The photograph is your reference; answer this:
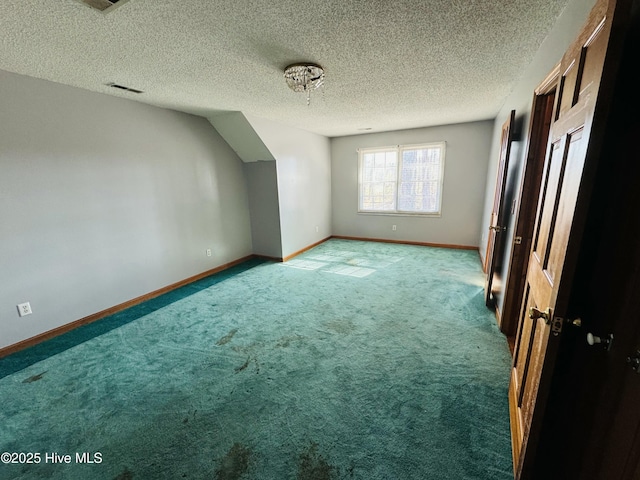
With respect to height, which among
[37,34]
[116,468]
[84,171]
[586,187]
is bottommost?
[116,468]

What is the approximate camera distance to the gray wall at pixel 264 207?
439 centimetres

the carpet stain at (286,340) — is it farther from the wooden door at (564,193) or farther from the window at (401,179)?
the window at (401,179)

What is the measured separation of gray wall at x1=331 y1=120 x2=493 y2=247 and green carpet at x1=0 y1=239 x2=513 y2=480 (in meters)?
2.37

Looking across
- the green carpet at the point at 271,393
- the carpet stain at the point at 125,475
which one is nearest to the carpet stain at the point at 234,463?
the green carpet at the point at 271,393

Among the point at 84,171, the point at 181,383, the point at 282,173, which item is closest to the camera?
the point at 181,383

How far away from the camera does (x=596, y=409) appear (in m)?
0.90

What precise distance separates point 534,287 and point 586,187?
28.8 inches

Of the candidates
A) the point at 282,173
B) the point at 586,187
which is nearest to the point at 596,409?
the point at 586,187

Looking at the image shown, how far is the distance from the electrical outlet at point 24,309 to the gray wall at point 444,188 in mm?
4985

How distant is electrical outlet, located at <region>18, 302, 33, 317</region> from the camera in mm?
2326

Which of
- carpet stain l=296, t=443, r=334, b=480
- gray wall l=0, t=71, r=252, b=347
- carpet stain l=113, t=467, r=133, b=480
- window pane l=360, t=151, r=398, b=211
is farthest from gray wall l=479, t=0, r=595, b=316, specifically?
gray wall l=0, t=71, r=252, b=347

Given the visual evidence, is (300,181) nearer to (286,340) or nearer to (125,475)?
(286,340)

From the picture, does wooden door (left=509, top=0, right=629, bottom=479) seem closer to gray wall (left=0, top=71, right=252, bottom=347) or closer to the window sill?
gray wall (left=0, top=71, right=252, bottom=347)

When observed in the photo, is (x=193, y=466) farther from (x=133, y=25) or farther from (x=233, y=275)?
(x=233, y=275)
